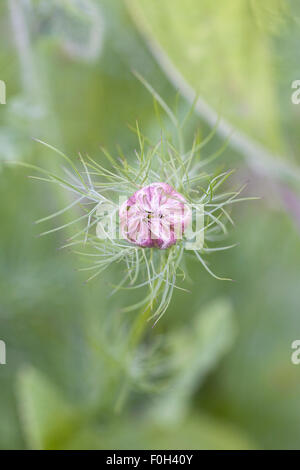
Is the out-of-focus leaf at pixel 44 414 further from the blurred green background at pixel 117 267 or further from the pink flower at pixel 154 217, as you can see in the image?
the pink flower at pixel 154 217

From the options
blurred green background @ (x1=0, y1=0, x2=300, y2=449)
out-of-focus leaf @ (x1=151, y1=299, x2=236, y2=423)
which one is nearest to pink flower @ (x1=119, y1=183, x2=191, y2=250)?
blurred green background @ (x1=0, y1=0, x2=300, y2=449)

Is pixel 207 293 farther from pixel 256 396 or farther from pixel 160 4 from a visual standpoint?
pixel 160 4

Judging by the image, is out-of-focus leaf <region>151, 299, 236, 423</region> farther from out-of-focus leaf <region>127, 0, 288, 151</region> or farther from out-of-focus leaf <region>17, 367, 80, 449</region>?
out-of-focus leaf <region>127, 0, 288, 151</region>

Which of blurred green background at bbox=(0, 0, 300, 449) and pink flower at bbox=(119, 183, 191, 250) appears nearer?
pink flower at bbox=(119, 183, 191, 250)

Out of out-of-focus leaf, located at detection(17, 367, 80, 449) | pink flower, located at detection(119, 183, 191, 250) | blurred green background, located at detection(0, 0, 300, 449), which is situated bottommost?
out-of-focus leaf, located at detection(17, 367, 80, 449)

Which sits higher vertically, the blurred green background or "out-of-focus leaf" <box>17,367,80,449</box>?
the blurred green background

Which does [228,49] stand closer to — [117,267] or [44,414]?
[117,267]

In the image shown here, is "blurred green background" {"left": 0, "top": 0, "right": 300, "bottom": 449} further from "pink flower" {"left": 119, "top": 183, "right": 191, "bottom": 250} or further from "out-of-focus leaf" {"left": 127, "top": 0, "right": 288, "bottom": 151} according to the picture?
"pink flower" {"left": 119, "top": 183, "right": 191, "bottom": 250}
